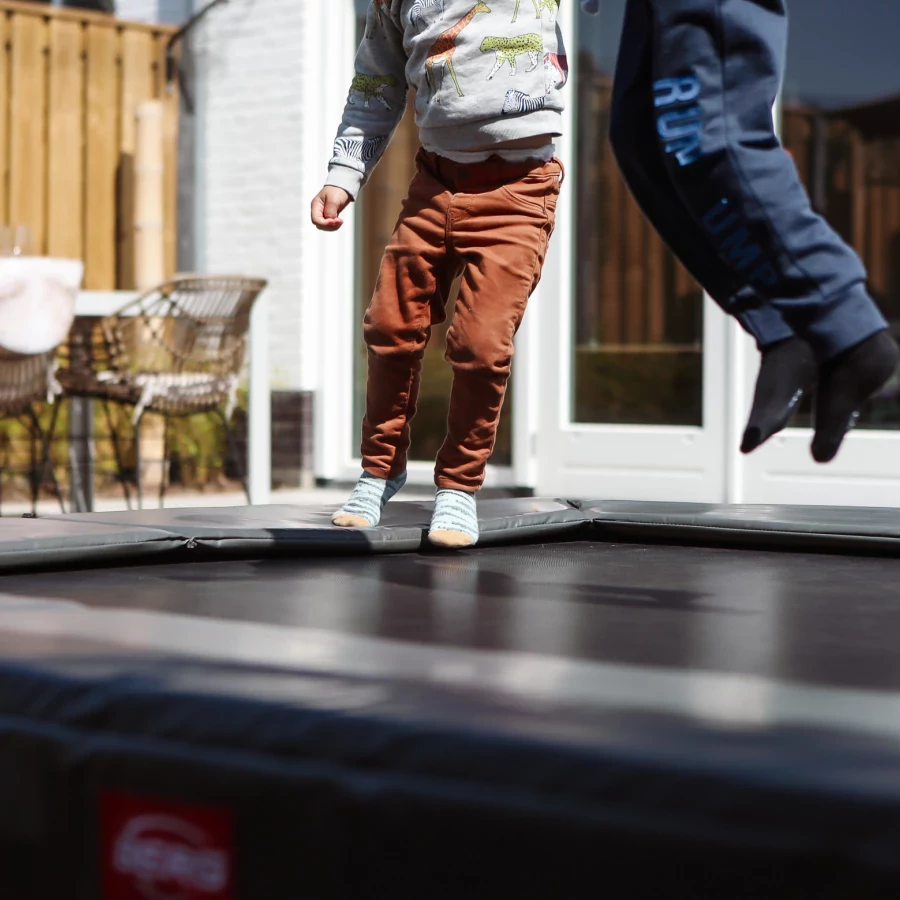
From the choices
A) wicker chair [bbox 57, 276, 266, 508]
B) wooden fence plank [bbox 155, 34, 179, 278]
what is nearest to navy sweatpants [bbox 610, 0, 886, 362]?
wicker chair [bbox 57, 276, 266, 508]

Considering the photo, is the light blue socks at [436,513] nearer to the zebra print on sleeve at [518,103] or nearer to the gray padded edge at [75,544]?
the gray padded edge at [75,544]

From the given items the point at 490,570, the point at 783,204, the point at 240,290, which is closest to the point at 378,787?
the point at 783,204

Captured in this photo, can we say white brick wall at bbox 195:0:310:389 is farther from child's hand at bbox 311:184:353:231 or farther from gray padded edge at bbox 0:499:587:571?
child's hand at bbox 311:184:353:231

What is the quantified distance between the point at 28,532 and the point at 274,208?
3.64 metres

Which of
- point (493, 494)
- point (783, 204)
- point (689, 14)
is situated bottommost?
point (493, 494)

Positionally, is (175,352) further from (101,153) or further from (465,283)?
(465,283)

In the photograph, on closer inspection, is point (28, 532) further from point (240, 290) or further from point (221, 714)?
point (240, 290)

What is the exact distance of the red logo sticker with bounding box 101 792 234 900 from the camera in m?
0.97

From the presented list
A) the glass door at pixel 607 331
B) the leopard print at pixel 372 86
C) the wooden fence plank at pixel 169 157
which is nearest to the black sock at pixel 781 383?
the leopard print at pixel 372 86

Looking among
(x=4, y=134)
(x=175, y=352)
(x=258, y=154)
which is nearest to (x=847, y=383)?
(x=175, y=352)

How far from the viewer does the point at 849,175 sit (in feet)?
14.0

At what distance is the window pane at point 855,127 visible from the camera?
418cm

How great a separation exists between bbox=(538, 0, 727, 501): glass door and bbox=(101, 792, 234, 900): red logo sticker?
3.55m

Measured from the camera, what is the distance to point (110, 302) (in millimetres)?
3893
